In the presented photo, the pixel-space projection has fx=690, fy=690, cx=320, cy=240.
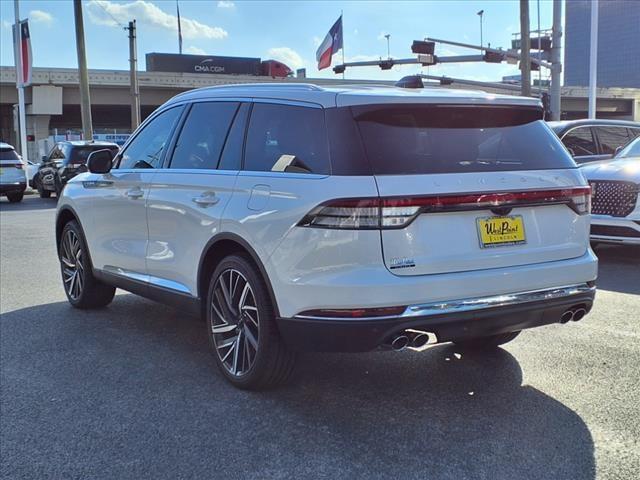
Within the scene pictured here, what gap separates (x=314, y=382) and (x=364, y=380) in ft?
1.03

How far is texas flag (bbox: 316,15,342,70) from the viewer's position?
127 ft

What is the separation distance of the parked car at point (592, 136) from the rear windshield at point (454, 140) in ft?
23.3

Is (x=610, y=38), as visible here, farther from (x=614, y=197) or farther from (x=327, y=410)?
(x=327, y=410)

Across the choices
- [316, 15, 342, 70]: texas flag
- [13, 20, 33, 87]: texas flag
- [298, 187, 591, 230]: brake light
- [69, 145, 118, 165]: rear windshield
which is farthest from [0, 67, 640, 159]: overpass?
[298, 187, 591, 230]: brake light

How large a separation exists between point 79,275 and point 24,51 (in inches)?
977

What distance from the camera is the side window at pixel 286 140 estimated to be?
3.63m

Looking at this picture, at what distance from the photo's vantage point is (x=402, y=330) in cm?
338

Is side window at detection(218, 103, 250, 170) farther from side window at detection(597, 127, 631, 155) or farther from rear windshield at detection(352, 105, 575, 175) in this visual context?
side window at detection(597, 127, 631, 155)

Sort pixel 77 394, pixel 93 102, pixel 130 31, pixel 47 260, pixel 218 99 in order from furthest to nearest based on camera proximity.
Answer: pixel 93 102 → pixel 130 31 → pixel 47 260 → pixel 218 99 → pixel 77 394

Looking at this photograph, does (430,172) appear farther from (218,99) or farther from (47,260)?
(47,260)

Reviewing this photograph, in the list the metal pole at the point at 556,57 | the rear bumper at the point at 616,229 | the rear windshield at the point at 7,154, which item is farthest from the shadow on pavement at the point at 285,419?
the metal pole at the point at 556,57

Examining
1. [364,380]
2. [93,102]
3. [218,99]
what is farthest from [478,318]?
[93,102]

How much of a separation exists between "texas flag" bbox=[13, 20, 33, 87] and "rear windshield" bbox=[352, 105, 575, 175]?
27.7m

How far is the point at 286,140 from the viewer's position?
154 inches
